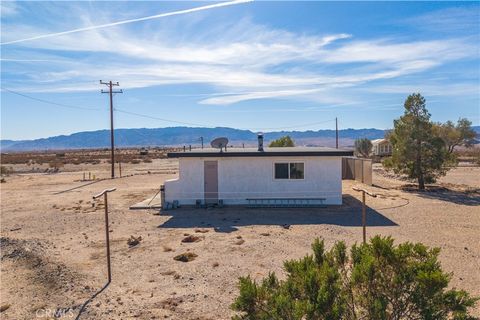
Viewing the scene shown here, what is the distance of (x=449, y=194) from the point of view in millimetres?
22312

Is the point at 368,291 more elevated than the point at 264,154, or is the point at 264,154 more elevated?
the point at 264,154

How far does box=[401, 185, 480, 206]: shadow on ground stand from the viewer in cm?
1995

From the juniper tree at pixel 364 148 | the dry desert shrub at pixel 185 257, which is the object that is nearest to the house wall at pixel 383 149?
the juniper tree at pixel 364 148

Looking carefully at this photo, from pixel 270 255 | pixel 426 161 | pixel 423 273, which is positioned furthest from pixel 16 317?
pixel 426 161

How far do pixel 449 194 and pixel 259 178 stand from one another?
1147 centimetres

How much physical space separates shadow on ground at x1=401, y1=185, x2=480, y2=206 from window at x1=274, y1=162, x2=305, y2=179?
7.63 meters

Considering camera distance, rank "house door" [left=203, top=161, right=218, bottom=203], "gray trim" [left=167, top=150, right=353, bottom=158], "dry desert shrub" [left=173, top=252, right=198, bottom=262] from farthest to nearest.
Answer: "house door" [left=203, top=161, right=218, bottom=203], "gray trim" [left=167, top=150, right=353, bottom=158], "dry desert shrub" [left=173, top=252, right=198, bottom=262]

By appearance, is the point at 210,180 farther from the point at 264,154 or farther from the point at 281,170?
the point at 281,170

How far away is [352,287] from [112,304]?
5.25 m

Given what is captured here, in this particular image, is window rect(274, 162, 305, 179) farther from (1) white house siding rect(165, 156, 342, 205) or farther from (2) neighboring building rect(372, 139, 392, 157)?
(2) neighboring building rect(372, 139, 392, 157)

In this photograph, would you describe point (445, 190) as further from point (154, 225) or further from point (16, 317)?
point (16, 317)

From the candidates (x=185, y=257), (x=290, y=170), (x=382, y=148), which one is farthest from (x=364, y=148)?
(x=185, y=257)

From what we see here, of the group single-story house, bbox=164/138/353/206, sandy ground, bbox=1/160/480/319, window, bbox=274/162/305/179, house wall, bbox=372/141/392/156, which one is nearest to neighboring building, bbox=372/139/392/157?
house wall, bbox=372/141/392/156

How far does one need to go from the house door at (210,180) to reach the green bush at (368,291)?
14.4 metres
